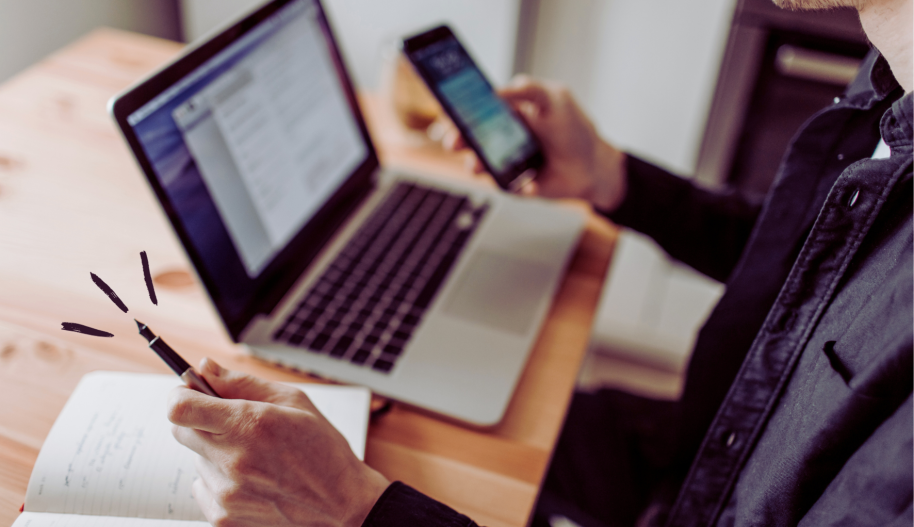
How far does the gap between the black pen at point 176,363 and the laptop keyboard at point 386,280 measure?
200 mm

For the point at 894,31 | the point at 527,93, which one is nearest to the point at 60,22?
the point at 527,93

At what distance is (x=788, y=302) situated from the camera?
0.56 meters

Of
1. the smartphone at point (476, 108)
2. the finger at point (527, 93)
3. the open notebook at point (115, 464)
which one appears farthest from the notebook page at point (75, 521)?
the finger at point (527, 93)

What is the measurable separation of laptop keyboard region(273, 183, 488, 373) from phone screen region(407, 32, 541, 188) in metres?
0.09

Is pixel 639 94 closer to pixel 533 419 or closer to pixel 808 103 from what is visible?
pixel 808 103

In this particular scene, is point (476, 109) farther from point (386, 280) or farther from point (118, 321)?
point (118, 321)

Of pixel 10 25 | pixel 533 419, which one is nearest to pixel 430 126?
pixel 533 419

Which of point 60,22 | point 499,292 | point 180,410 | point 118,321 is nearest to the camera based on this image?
point 180,410

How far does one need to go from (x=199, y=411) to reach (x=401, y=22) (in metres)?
1.42

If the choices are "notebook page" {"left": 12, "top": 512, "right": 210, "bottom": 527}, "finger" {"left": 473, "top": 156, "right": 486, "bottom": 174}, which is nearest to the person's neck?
"finger" {"left": 473, "top": 156, "right": 486, "bottom": 174}

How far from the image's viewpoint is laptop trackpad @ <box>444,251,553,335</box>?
0.73 metres

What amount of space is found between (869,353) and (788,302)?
0.13 meters

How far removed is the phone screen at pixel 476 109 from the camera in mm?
802

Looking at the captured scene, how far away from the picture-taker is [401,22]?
165 cm
